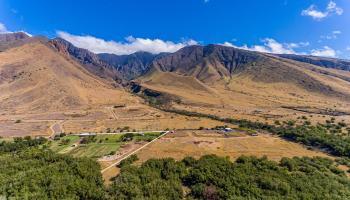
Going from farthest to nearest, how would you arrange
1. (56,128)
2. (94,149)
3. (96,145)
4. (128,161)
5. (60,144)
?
(56,128) → (60,144) → (96,145) → (94,149) → (128,161)

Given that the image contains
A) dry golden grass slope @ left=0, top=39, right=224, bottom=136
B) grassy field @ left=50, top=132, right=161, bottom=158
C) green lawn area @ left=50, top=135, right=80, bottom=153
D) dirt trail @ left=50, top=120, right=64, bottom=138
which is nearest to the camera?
grassy field @ left=50, top=132, right=161, bottom=158

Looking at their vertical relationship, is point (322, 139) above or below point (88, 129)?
above

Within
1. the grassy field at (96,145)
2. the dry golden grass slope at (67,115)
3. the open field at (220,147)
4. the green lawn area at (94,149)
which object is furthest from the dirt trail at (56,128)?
the open field at (220,147)

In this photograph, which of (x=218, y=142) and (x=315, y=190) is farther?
(x=218, y=142)

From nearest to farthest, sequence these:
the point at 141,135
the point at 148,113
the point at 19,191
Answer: the point at 19,191
the point at 141,135
the point at 148,113

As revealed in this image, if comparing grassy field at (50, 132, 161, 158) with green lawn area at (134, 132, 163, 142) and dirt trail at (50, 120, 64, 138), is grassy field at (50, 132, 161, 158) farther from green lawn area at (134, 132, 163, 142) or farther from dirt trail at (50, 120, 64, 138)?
dirt trail at (50, 120, 64, 138)

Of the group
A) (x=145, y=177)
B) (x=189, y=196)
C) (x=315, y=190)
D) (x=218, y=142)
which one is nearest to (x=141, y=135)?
(x=218, y=142)

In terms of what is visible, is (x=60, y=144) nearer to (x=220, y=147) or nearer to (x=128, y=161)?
(x=128, y=161)

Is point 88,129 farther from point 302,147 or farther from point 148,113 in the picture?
point 302,147

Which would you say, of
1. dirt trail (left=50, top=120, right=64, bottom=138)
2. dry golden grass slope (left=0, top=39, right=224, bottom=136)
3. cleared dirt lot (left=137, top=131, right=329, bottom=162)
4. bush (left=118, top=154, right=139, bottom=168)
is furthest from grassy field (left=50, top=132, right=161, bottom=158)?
dry golden grass slope (left=0, top=39, right=224, bottom=136)

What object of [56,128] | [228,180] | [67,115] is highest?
[228,180]

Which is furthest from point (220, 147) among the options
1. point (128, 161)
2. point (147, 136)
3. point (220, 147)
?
point (128, 161)
